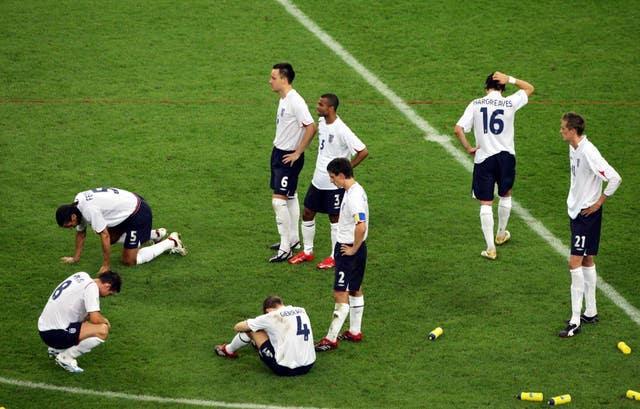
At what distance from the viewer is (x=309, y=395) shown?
1087 centimetres

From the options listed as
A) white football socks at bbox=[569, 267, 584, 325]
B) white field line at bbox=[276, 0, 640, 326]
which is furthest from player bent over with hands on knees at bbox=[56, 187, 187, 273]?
white football socks at bbox=[569, 267, 584, 325]

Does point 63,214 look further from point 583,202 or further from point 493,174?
→ point 583,202

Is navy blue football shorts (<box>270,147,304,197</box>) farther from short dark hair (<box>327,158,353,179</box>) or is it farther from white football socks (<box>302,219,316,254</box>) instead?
short dark hair (<box>327,158,353,179</box>)

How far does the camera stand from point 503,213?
14109 mm

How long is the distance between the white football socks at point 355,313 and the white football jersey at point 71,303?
278 centimetres

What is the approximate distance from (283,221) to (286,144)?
100 cm

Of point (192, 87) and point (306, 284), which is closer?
point (306, 284)

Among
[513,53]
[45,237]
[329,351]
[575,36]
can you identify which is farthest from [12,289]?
[575,36]

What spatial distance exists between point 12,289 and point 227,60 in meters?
7.89

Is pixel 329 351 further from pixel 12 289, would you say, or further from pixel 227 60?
pixel 227 60

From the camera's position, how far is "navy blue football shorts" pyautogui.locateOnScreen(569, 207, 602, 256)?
11.9 metres

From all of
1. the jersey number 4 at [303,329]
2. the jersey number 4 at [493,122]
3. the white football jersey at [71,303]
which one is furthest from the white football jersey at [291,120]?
the white football jersey at [71,303]

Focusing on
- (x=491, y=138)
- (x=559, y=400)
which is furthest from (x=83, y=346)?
(x=491, y=138)

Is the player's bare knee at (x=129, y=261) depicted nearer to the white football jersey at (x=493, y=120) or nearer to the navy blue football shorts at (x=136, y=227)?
the navy blue football shorts at (x=136, y=227)
